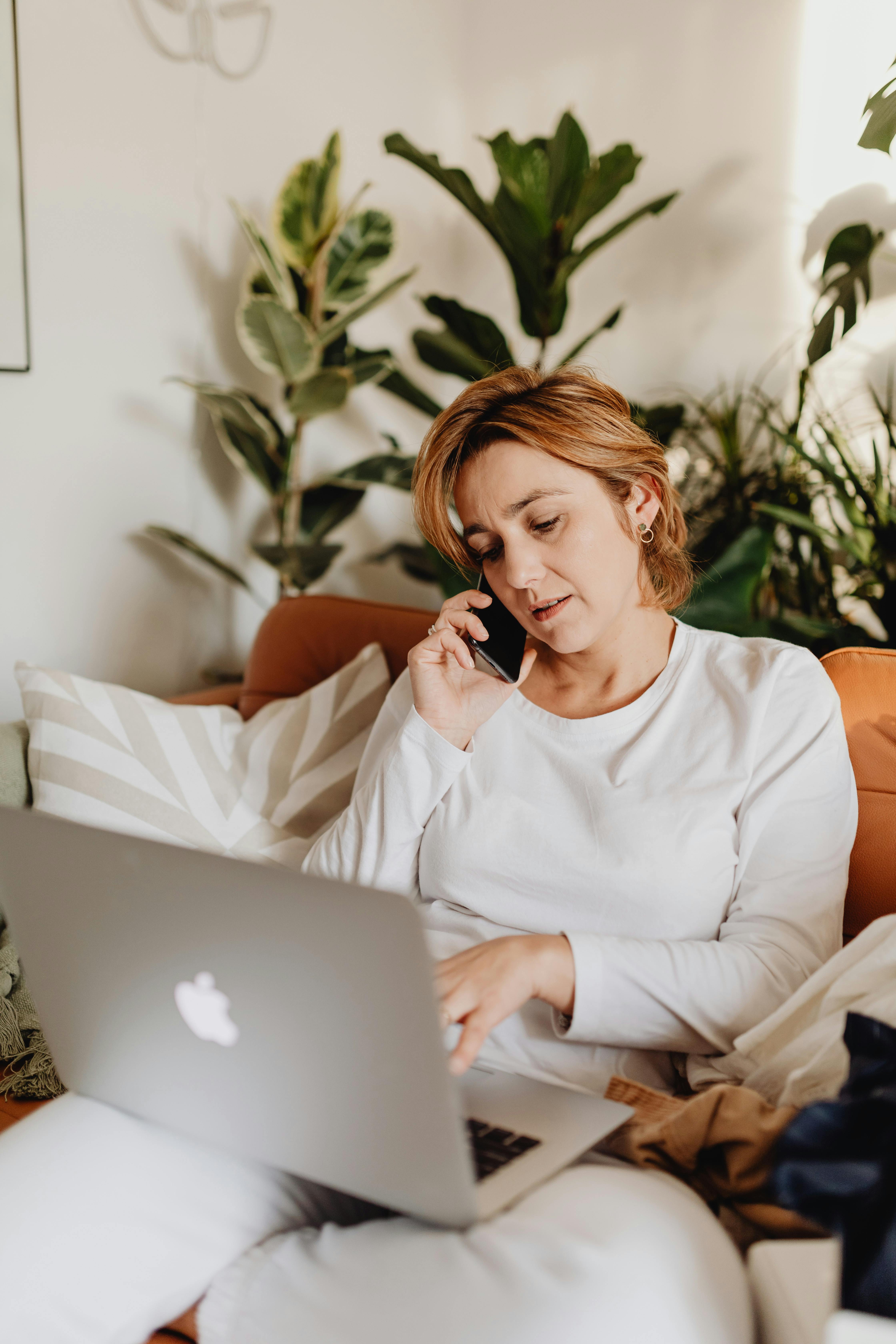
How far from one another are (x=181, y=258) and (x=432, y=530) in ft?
4.11

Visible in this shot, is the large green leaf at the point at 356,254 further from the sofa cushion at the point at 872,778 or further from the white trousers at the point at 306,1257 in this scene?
the white trousers at the point at 306,1257

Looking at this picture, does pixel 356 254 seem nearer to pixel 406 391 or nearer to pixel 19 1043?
pixel 406 391

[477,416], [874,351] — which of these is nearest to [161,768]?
[477,416]

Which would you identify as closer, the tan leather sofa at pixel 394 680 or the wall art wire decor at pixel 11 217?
the tan leather sofa at pixel 394 680

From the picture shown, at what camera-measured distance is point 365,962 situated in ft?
2.22

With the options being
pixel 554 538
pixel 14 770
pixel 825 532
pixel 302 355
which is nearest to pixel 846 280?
pixel 825 532

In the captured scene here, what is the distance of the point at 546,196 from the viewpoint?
222cm

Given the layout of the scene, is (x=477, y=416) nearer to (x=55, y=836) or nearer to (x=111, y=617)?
(x=55, y=836)

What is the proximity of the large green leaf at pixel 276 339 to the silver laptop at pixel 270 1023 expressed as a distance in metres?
1.53

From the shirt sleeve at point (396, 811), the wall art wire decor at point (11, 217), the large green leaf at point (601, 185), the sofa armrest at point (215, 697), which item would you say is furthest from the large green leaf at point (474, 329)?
the shirt sleeve at point (396, 811)

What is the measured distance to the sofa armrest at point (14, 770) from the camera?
1460 millimetres

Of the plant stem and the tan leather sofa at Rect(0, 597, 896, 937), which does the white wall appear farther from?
Answer: the tan leather sofa at Rect(0, 597, 896, 937)

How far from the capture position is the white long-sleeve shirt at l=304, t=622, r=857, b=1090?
1031 mm

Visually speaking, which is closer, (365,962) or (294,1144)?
(365,962)
